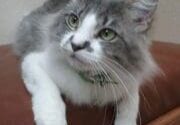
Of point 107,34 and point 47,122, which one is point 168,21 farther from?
point 47,122

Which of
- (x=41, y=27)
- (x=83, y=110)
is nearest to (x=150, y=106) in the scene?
(x=83, y=110)

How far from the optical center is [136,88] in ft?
3.23

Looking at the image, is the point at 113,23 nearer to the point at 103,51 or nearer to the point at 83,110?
the point at 103,51

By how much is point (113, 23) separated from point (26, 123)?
29 centimetres

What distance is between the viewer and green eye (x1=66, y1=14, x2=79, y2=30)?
0.87 meters

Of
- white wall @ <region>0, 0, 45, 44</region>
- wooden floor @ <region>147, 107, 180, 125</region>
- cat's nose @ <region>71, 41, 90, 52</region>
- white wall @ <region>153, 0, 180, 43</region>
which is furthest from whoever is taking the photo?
white wall @ <region>153, 0, 180, 43</region>

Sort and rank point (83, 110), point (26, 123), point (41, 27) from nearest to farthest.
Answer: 1. point (26, 123)
2. point (83, 110)
3. point (41, 27)

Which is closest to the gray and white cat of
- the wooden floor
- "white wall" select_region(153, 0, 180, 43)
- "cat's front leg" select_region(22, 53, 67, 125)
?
"cat's front leg" select_region(22, 53, 67, 125)

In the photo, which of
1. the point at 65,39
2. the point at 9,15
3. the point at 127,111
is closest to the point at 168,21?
the point at 9,15

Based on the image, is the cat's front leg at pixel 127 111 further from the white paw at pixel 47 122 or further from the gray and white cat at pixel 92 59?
the white paw at pixel 47 122

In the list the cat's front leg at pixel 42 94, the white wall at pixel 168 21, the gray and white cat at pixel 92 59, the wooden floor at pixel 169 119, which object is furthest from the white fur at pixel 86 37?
the white wall at pixel 168 21

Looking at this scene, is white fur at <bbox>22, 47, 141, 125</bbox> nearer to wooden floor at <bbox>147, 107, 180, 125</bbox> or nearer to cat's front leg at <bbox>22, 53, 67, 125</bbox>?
cat's front leg at <bbox>22, 53, 67, 125</bbox>

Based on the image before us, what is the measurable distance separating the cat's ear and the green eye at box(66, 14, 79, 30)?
13 cm

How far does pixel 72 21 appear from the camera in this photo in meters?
0.89
